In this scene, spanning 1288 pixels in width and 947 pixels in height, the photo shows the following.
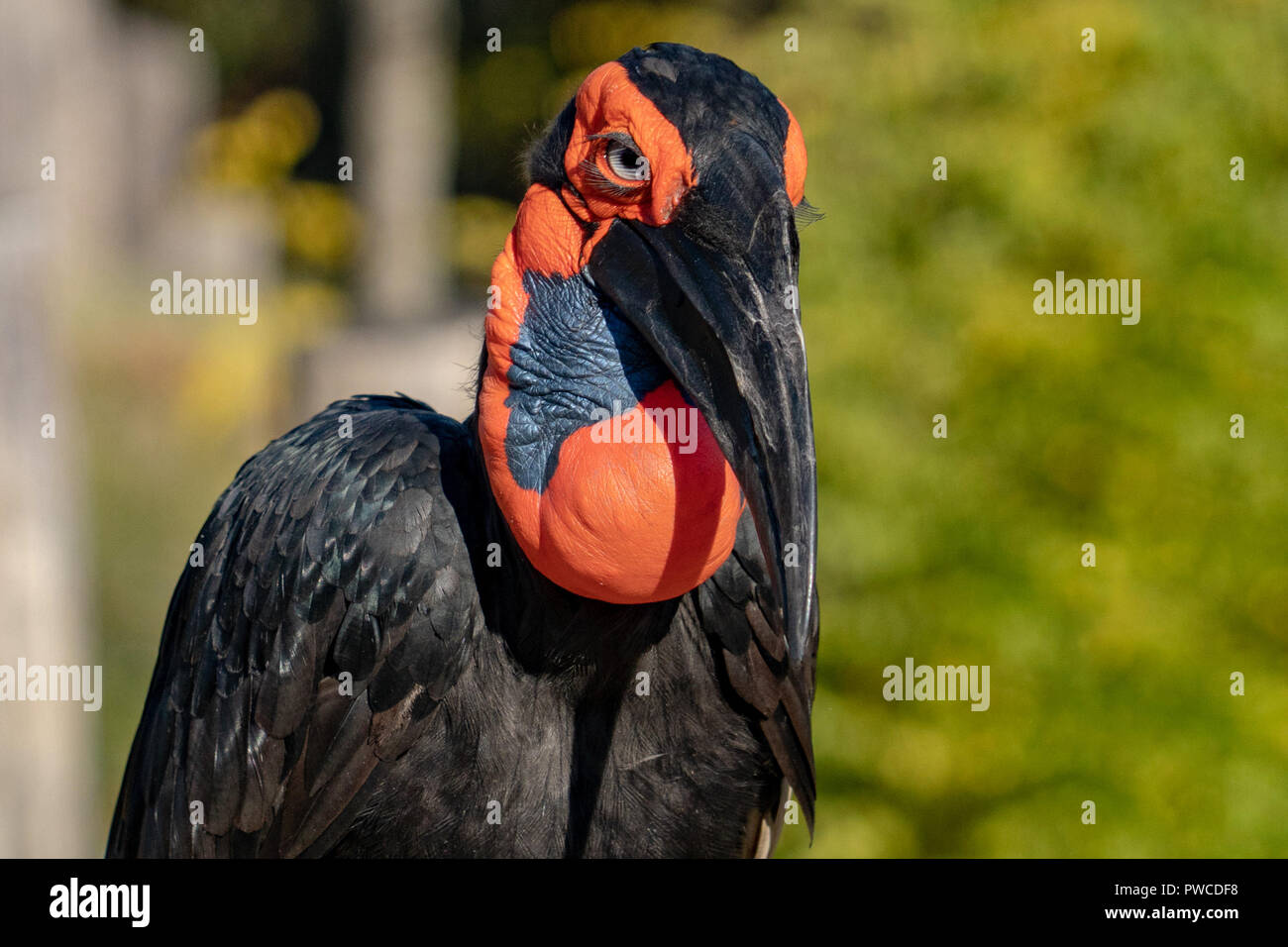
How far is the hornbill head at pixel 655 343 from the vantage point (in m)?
2.42

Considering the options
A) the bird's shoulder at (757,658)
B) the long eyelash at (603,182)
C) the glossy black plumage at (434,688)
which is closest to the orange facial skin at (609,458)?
the long eyelash at (603,182)

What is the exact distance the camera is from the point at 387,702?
3.14 meters

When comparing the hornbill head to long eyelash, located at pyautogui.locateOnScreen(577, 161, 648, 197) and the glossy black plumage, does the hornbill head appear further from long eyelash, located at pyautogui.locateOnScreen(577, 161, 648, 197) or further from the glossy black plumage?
the glossy black plumage

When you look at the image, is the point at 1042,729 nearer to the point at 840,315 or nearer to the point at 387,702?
the point at 840,315

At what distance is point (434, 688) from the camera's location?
3135mm

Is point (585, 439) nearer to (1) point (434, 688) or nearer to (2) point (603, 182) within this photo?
(2) point (603, 182)

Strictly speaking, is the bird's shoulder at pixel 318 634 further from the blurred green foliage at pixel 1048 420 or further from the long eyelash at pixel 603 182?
the blurred green foliage at pixel 1048 420

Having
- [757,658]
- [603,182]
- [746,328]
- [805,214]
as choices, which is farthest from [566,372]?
[757,658]

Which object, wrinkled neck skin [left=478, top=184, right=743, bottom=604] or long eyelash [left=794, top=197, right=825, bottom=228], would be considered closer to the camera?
wrinkled neck skin [left=478, top=184, right=743, bottom=604]

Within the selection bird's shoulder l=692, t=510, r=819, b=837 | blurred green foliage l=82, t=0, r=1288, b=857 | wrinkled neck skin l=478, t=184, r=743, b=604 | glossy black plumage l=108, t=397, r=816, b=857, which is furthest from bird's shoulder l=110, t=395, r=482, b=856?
blurred green foliage l=82, t=0, r=1288, b=857

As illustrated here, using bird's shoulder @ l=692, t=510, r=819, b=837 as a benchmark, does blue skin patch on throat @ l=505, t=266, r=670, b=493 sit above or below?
above

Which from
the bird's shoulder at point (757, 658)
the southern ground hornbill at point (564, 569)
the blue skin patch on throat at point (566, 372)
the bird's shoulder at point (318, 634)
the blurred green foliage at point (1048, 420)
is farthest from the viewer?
the blurred green foliage at point (1048, 420)

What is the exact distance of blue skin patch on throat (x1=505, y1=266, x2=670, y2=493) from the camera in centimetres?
281
